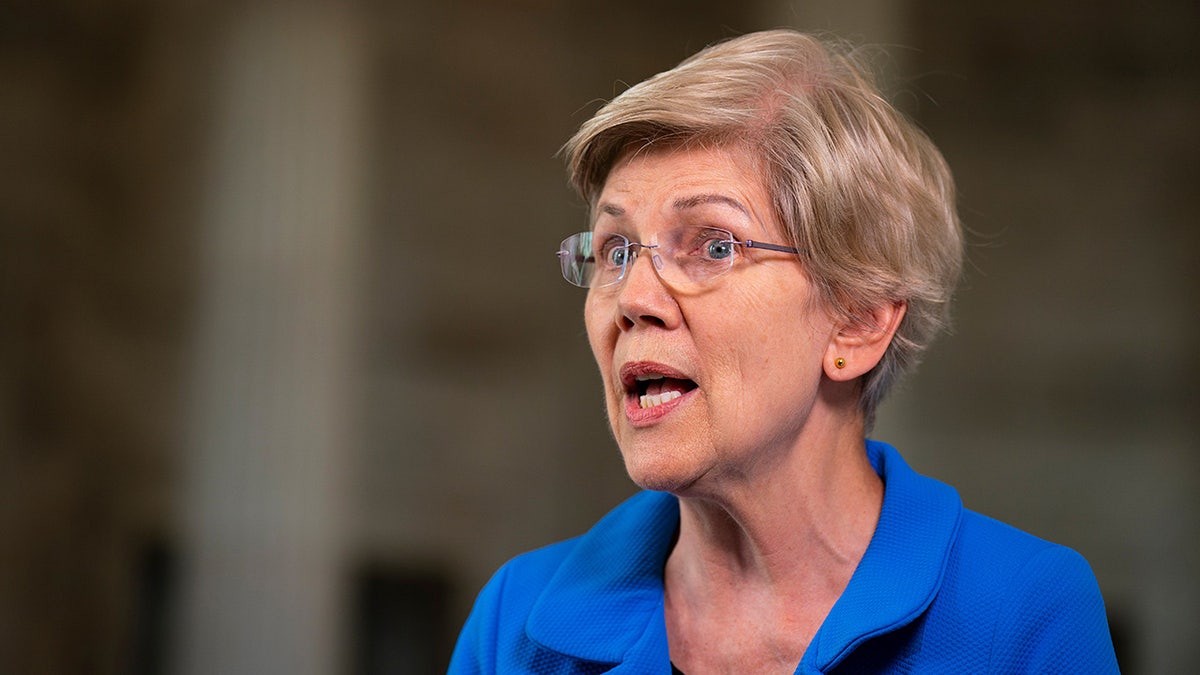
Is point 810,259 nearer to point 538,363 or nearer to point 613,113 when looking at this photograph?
point 613,113

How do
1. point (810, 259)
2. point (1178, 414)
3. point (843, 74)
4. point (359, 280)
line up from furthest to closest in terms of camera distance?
1. point (359, 280)
2. point (1178, 414)
3. point (843, 74)
4. point (810, 259)

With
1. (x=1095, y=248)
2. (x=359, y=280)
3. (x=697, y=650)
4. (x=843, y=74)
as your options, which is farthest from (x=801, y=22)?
(x=697, y=650)

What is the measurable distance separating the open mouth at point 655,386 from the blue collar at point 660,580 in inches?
11.6

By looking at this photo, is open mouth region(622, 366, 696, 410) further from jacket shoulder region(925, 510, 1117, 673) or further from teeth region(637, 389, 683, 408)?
jacket shoulder region(925, 510, 1117, 673)

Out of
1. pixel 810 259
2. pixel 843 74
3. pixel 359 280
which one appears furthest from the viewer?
pixel 359 280

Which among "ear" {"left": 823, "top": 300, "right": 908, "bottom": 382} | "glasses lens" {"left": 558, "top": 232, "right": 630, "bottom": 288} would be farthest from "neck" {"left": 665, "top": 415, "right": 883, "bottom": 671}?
"glasses lens" {"left": 558, "top": 232, "right": 630, "bottom": 288}

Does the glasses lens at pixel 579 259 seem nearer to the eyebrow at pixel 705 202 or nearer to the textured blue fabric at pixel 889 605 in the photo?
the eyebrow at pixel 705 202

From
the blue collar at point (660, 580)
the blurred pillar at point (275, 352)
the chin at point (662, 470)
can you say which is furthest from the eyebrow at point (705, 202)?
the blurred pillar at point (275, 352)

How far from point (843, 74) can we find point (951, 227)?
276 millimetres

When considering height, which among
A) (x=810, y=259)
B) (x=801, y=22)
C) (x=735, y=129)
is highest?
(x=801, y=22)

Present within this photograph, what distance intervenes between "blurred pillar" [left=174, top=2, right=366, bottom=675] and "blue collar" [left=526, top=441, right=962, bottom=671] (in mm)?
2789

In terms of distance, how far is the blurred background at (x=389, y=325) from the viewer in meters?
4.23

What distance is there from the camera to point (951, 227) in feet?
5.65

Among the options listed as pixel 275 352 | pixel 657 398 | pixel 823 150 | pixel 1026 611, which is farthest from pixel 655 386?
pixel 275 352
